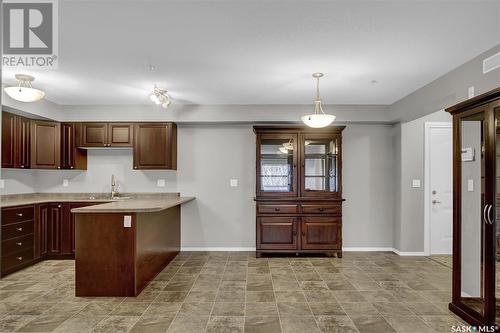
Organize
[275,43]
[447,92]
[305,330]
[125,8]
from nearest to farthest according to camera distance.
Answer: [125,8], [305,330], [275,43], [447,92]

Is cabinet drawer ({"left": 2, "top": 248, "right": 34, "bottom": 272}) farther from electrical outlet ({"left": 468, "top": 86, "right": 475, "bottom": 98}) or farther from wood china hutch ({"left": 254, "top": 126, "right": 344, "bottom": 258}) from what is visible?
electrical outlet ({"left": 468, "top": 86, "right": 475, "bottom": 98})

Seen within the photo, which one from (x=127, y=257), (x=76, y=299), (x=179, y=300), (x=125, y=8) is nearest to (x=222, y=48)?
(x=125, y=8)

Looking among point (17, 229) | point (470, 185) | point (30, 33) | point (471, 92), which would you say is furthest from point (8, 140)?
point (471, 92)

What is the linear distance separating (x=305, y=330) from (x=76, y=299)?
2.31 meters

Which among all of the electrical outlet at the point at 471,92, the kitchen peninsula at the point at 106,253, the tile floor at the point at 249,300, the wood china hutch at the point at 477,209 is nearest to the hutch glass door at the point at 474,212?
the wood china hutch at the point at 477,209

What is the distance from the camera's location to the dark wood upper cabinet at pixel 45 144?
473 centimetres

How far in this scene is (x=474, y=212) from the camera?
2742mm

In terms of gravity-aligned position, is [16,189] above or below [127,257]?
above

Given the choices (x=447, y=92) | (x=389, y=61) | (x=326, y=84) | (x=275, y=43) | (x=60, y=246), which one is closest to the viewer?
(x=275, y=43)

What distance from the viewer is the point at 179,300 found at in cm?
320

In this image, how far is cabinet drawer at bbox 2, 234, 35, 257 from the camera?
3.94 metres

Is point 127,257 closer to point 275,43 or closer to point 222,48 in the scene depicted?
point 222,48

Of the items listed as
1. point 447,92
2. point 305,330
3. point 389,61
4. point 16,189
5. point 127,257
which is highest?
point 389,61

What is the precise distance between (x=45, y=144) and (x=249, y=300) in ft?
12.8
